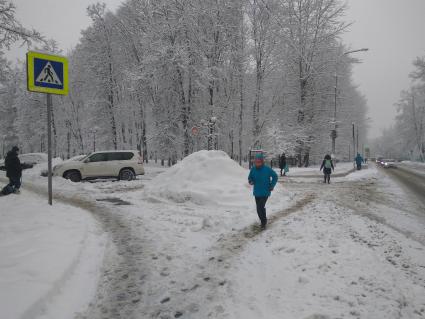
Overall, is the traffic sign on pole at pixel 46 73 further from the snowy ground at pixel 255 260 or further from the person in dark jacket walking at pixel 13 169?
the person in dark jacket walking at pixel 13 169

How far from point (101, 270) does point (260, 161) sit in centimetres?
418

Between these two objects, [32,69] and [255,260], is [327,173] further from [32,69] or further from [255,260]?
[32,69]

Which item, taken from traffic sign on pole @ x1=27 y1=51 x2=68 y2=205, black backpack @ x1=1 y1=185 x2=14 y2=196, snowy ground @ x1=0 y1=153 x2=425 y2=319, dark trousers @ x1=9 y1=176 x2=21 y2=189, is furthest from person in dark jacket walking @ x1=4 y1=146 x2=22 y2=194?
traffic sign on pole @ x1=27 y1=51 x2=68 y2=205

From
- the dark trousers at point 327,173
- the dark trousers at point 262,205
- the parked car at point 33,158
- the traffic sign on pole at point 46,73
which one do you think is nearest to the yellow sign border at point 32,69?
the traffic sign on pole at point 46,73

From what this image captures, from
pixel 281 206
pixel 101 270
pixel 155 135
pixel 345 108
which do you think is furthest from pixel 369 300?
pixel 345 108

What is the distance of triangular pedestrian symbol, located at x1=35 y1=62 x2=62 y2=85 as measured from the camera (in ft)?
24.9

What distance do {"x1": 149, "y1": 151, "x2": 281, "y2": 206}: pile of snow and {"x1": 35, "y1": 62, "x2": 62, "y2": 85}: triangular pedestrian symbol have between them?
206 inches

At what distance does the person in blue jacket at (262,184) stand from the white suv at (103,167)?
12.3 m

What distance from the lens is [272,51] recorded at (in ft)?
89.6

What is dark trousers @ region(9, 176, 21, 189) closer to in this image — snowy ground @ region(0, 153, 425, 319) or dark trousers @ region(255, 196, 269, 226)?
snowy ground @ region(0, 153, 425, 319)

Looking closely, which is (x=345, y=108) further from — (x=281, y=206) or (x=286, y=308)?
(x=286, y=308)

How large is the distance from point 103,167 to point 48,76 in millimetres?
10477

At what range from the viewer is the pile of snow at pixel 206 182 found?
401 inches

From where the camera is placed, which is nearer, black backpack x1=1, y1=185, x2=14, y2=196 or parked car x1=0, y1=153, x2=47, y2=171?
black backpack x1=1, y1=185, x2=14, y2=196
